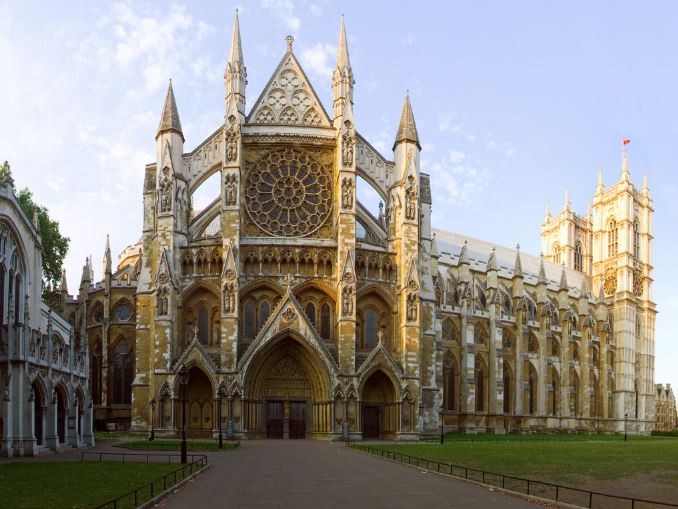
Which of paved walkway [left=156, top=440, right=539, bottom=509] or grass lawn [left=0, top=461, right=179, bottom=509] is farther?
paved walkway [left=156, top=440, right=539, bottom=509]

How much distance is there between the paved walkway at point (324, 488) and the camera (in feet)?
63.9

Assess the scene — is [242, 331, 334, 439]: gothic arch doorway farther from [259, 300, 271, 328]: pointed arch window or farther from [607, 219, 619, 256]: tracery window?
[607, 219, 619, 256]: tracery window

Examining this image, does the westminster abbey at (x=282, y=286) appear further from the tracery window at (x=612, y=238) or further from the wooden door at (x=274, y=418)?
the tracery window at (x=612, y=238)

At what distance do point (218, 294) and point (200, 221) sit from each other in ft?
19.6

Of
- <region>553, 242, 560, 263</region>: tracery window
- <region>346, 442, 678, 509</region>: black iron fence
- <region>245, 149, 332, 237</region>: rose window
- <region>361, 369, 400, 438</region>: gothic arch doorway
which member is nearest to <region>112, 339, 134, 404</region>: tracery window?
<region>245, 149, 332, 237</region>: rose window

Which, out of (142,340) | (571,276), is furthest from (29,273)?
(571,276)

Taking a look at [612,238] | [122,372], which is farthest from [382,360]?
[612,238]

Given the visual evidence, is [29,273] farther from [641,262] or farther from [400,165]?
[641,262]

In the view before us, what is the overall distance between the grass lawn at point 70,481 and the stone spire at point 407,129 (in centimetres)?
3372

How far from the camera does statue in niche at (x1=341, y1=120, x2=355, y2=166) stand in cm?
5441

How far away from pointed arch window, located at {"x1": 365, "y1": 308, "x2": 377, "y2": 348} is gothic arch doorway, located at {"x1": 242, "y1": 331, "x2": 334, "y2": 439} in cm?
470

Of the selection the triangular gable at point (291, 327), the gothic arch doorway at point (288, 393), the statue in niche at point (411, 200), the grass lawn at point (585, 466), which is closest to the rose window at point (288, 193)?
the statue in niche at point (411, 200)

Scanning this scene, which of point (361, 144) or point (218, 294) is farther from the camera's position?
point (361, 144)

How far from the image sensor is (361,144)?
189ft
